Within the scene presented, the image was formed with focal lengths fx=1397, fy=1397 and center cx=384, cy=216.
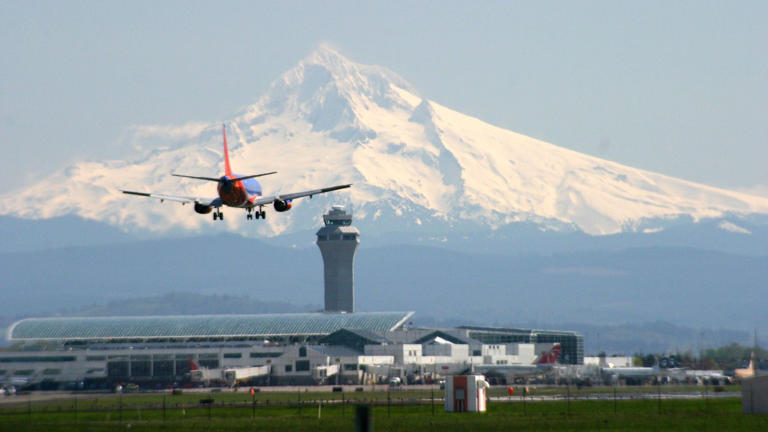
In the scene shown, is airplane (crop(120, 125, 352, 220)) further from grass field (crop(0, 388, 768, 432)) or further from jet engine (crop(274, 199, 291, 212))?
grass field (crop(0, 388, 768, 432))

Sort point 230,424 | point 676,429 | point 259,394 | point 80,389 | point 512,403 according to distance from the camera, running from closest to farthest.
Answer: point 676,429 → point 230,424 → point 512,403 → point 80,389 → point 259,394

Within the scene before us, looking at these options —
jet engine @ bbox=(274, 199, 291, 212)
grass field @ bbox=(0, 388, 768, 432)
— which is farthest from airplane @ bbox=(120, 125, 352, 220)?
grass field @ bbox=(0, 388, 768, 432)

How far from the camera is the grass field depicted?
109625 mm

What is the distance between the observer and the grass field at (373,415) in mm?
109625

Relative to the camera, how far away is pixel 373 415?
127 metres

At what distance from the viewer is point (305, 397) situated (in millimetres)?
174750

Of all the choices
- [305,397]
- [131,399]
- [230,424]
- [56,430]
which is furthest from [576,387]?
[56,430]

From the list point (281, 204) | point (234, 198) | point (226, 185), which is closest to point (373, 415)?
point (281, 204)

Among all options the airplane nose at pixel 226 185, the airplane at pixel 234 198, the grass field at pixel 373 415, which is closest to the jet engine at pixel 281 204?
the airplane at pixel 234 198

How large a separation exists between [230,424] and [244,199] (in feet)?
62.4

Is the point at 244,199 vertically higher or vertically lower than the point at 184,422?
higher

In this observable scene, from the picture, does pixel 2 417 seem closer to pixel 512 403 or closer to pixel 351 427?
pixel 351 427

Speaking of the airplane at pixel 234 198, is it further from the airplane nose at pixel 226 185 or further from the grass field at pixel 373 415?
the grass field at pixel 373 415

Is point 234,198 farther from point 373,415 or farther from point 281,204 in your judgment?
point 373,415
